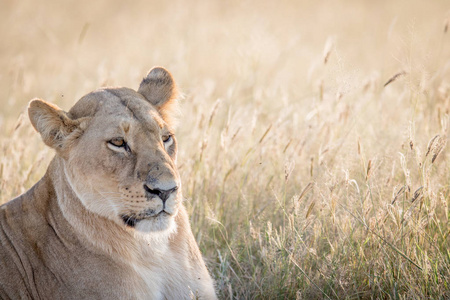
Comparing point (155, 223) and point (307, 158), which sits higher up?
point (155, 223)

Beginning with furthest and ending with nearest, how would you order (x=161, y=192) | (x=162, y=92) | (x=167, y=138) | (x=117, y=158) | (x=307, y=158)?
(x=307, y=158)
(x=162, y=92)
(x=167, y=138)
(x=117, y=158)
(x=161, y=192)

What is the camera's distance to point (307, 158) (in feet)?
18.2

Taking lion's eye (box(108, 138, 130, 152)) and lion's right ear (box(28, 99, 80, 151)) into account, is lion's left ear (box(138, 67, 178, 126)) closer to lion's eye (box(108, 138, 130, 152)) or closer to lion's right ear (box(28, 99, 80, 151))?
lion's eye (box(108, 138, 130, 152))

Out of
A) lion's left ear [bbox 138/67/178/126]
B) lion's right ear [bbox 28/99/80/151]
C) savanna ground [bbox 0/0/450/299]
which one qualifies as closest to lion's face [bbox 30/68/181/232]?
lion's right ear [bbox 28/99/80/151]

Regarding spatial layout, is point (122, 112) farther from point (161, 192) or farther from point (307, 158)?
point (307, 158)

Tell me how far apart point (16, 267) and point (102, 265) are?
61cm

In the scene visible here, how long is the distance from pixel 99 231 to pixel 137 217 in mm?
297

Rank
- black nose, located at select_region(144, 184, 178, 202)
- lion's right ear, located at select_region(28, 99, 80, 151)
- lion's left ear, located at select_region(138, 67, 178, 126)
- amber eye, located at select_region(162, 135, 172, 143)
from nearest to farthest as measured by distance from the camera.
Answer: black nose, located at select_region(144, 184, 178, 202) < lion's right ear, located at select_region(28, 99, 80, 151) < amber eye, located at select_region(162, 135, 172, 143) < lion's left ear, located at select_region(138, 67, 178, 126)

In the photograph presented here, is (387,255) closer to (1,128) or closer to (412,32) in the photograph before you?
(412,32)

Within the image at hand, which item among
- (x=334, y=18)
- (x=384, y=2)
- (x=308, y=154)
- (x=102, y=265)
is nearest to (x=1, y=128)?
(x=308, y=154)

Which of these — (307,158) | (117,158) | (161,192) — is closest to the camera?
(161,192)

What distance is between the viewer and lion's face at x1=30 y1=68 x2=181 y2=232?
10.2 feet

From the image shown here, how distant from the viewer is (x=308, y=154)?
221 inches

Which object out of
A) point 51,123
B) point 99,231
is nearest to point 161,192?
point 99,231
